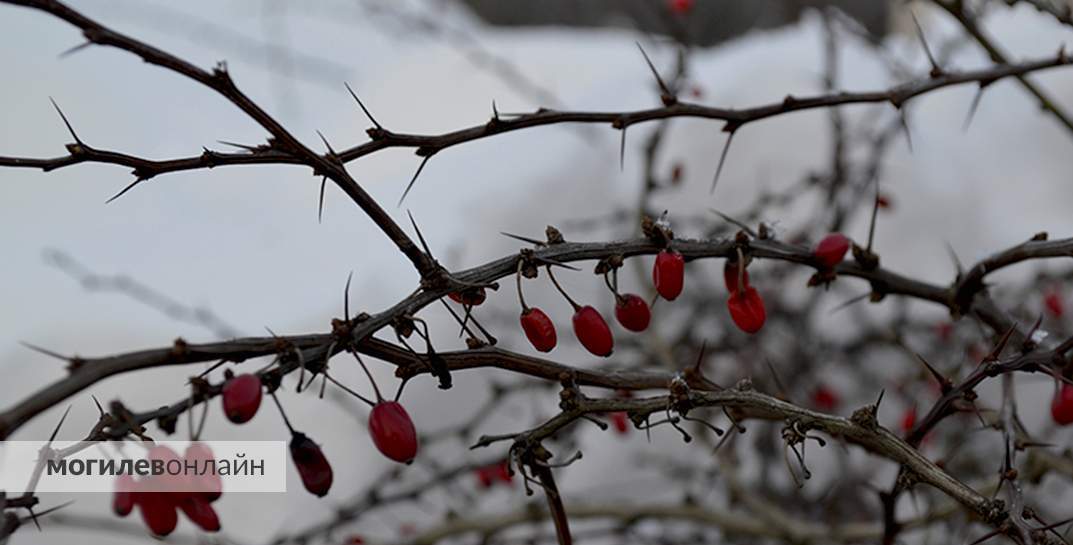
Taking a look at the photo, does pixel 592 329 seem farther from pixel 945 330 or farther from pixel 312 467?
pixel 945 330

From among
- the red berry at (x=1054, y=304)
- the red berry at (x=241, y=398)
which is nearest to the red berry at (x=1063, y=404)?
the red berry at (x=241, y=398)

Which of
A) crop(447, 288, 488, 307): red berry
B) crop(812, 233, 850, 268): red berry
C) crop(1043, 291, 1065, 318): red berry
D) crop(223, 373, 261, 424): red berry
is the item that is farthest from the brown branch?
crop(1043, 291, 1065, 318): red berry

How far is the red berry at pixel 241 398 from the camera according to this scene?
1.61 ft

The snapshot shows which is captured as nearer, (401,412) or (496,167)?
(401,412)

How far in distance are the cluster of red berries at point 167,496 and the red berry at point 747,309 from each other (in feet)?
1.22

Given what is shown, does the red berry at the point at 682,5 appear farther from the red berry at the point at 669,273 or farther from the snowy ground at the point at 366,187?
the red berry at the point at 669,273

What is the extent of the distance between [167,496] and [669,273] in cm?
33

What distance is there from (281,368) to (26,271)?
1823 mm

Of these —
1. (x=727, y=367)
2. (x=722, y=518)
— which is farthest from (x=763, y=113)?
(x=727, y=367)

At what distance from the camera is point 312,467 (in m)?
0.55

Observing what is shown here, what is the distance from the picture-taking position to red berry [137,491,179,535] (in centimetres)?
52

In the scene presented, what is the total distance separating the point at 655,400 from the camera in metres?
0.62

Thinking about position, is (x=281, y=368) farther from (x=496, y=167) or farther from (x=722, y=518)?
(x=496, y=167)

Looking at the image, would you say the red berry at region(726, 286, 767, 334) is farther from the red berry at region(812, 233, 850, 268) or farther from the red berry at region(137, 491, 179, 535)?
the red berry at region(137, 491, 179, 535)
